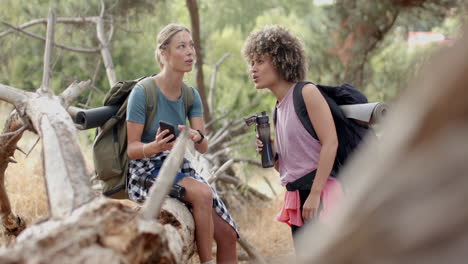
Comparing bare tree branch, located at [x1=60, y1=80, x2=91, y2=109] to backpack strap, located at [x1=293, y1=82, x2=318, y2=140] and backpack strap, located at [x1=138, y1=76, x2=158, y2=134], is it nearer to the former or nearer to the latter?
backpack strap, located at [x1=138, y1=76, x2=158, y2=134]

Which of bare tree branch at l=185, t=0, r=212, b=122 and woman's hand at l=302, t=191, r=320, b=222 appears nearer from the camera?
woman's hand at l=302, t=191, r=320, b=222

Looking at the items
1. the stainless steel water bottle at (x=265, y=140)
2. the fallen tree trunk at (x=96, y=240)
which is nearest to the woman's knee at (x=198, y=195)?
the stainless steel water bottle at (x=265, y=140)

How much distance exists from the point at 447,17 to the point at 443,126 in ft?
30.2

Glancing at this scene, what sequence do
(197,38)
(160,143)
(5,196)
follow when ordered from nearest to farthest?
1. (160,143)
2. (5,196)
3. (197,38)

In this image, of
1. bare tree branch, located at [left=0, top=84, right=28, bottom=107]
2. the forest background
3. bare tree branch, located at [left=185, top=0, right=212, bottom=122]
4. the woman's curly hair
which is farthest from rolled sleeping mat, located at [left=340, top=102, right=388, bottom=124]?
bare tree branch, located at [left=185, top=0, right=212, bottom=122]

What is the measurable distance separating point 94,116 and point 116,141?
0.19 meters

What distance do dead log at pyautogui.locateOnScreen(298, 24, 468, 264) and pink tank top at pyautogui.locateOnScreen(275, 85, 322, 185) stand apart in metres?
2.18

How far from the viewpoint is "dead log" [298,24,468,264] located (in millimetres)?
675

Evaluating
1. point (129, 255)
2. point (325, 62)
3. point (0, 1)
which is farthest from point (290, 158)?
point (0, 1)

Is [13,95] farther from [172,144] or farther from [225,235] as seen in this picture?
[225,235]

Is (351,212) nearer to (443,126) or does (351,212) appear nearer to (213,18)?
(443,126)

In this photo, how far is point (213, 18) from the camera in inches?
947

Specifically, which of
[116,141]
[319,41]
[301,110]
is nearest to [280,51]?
[301,110]

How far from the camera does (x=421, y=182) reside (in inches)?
28.5
